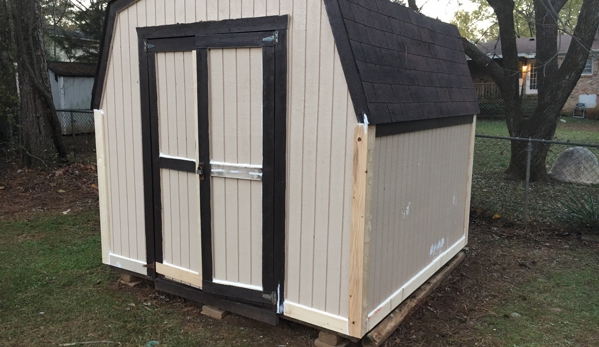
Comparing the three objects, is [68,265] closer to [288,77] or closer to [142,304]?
[142,304]

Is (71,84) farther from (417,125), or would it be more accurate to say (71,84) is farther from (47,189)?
(417,125)

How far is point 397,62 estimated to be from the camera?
3.53 metres

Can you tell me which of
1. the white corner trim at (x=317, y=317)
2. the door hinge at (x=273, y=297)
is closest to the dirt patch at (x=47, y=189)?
the door hinge at (x=273, y=297)

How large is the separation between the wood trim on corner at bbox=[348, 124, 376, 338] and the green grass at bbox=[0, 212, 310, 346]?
69 cm

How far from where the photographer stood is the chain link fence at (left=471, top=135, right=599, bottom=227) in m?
6.62

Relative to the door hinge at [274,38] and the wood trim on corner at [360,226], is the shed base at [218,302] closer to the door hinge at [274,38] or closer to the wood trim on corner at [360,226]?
the wood trim on corner at [360,226]

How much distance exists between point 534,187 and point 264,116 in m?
6.41

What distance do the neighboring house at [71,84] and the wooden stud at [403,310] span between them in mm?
14484

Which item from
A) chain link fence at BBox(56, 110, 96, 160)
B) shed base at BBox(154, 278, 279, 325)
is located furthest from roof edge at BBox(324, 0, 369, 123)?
chain link fence at BBox(56, 110, 96, 160)

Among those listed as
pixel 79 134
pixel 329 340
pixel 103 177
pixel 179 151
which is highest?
pixel 179 151

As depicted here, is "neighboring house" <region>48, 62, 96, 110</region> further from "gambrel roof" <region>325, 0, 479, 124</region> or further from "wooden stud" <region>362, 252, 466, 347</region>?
"wooden stud" <region>362, 252, 466, 347</region>

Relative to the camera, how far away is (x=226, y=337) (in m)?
3.54

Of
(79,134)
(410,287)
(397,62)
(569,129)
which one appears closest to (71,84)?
(79,134)

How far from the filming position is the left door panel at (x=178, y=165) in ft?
12.1
